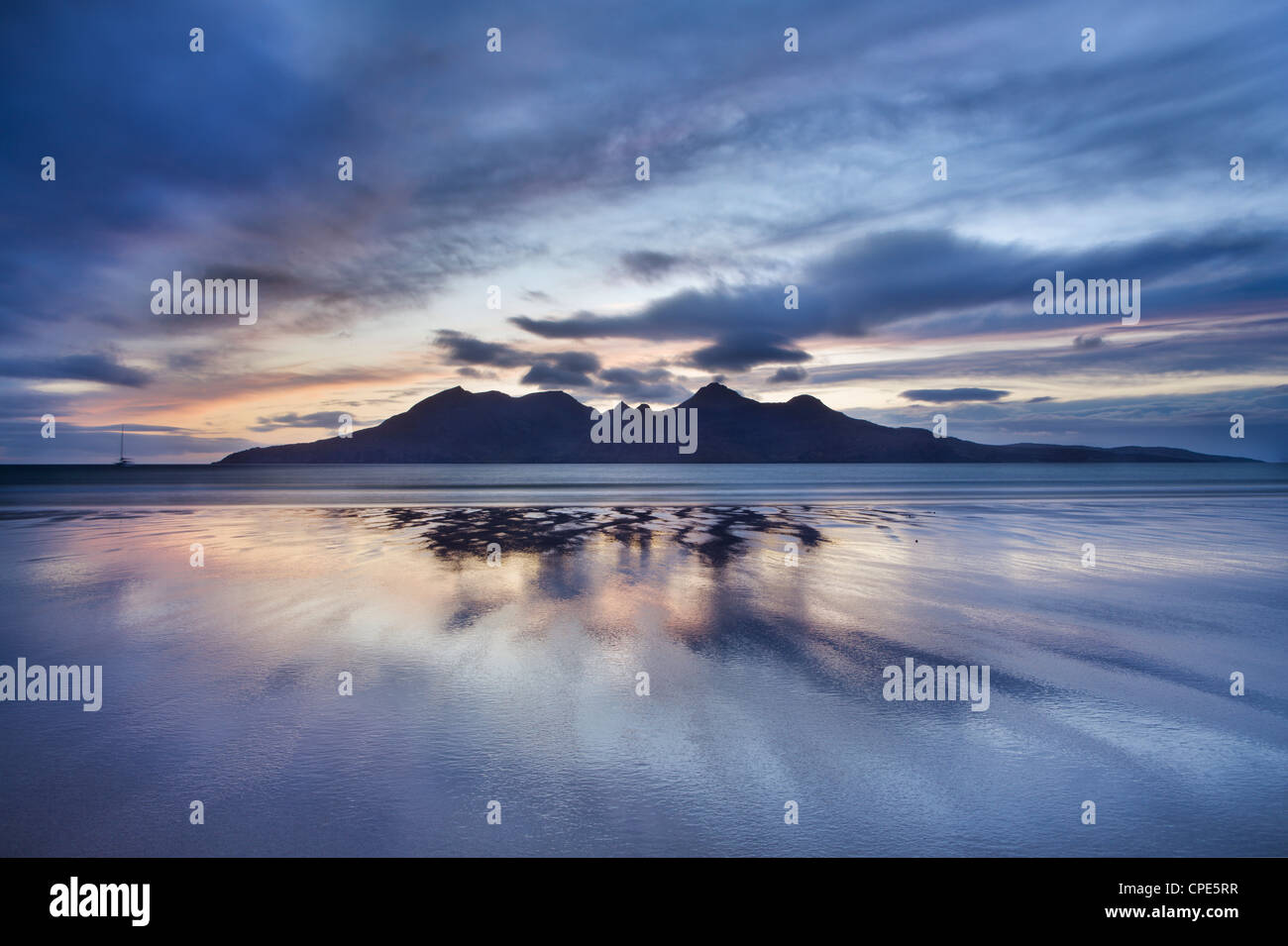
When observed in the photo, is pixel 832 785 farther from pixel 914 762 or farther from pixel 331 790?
pixel 331 790

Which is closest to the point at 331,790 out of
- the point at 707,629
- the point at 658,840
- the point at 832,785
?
the point at 658,840

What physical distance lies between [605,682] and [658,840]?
3.16 m

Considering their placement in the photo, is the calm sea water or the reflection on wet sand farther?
the reflection on wet sand

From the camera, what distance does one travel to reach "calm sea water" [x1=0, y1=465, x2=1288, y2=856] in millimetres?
4352

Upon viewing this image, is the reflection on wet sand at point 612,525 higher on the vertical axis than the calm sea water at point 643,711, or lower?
higher

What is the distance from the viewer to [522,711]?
6375 millimetres

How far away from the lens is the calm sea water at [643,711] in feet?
14.3

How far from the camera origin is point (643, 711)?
21.0 ft

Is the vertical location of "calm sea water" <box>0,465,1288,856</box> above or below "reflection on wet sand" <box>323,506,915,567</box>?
below

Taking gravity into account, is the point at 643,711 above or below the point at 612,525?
below

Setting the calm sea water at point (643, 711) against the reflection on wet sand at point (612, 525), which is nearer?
the calm sea water at point (643, 711)

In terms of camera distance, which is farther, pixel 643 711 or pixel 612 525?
pixel 612 525
